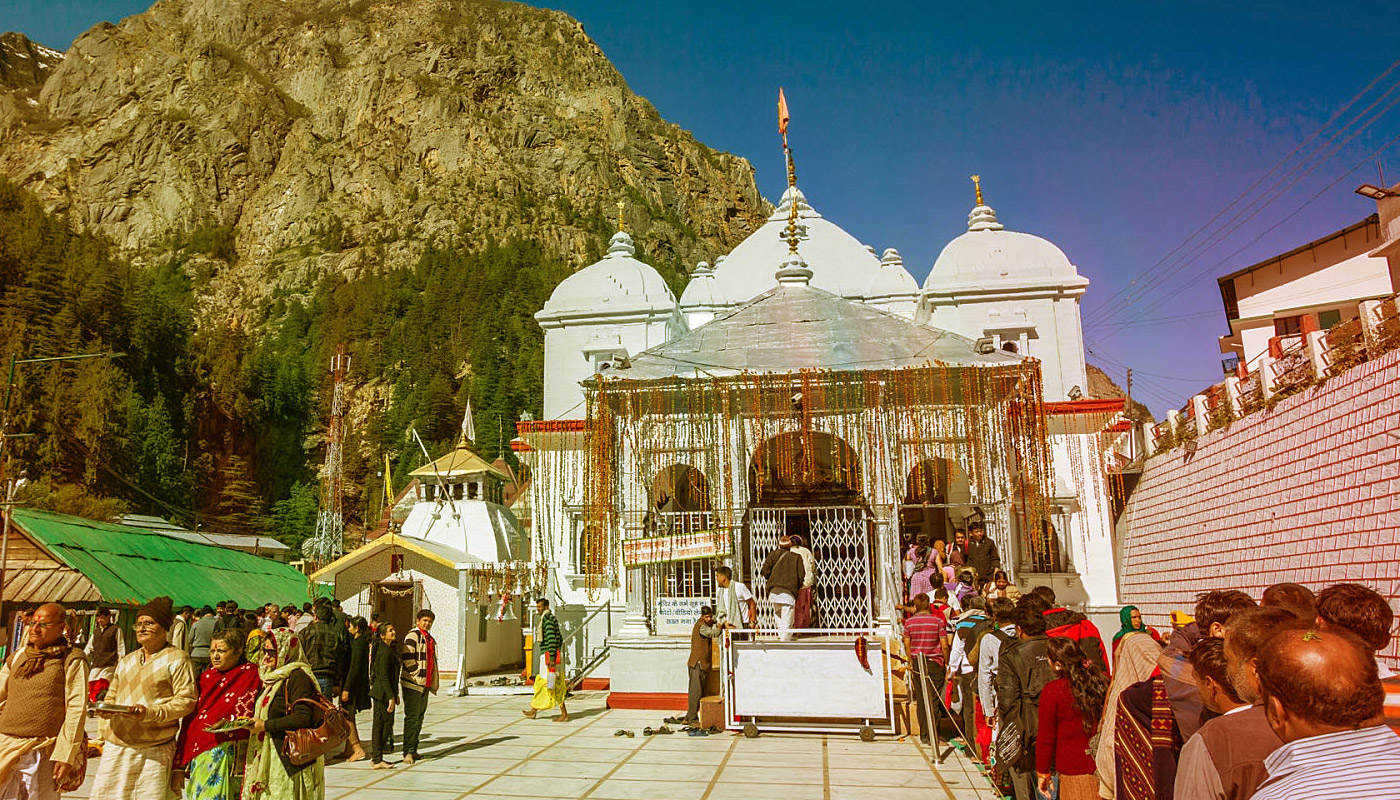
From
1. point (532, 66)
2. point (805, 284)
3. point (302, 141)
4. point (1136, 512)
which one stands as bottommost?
point (1136, 512)

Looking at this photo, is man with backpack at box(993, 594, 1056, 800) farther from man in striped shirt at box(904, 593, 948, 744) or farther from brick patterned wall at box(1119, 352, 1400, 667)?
brick patterned wall at box(1119, 352, 1400, 667)

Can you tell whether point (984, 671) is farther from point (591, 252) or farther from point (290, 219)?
point (290, 219)

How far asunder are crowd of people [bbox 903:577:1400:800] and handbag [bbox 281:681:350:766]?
4036 mm

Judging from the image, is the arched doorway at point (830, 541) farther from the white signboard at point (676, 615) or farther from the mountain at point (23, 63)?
the mountain at point (23, 63)

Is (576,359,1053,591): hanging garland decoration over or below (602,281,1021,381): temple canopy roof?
below

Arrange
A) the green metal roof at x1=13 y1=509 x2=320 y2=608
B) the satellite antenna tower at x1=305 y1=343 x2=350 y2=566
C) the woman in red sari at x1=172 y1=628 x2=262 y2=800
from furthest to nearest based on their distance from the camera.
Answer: the satellite antenna tower at x1=305 y1=343 x2=350 y2=566 < the green metal roof at x1=13 y1=509 x2=320 y2=608 < the woman in red sari at x1=172 y1=628 x2=262 y2=800

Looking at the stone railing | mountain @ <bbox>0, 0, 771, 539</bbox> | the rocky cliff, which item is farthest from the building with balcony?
the rocky cliff

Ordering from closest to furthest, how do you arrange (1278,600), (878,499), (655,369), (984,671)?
1. (1278,600)
2. (984,671)
3. (878,499)
4. (655,369)

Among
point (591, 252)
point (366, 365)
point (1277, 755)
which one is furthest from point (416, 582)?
point (591, 252)

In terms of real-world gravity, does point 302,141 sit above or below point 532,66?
below

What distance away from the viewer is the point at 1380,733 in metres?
2.10

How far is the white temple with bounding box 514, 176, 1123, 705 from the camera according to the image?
13.6m

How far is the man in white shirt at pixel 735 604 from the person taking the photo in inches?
464

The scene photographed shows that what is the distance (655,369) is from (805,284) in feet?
15.5
